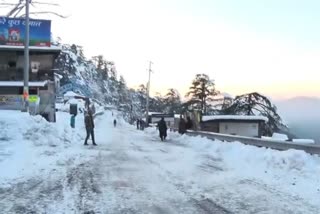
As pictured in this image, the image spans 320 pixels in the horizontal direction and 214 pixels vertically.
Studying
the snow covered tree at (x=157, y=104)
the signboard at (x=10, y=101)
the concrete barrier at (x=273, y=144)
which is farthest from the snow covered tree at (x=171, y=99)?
the concrete barrier at (x=273, y=144)

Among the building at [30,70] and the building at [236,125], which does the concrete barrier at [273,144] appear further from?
the building at [236,125]

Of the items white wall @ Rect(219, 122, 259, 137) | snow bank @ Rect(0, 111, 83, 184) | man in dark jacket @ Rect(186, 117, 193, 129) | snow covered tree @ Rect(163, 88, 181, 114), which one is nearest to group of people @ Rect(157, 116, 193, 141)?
man in dark jacket @ Rect(186, 117, 193, 129)

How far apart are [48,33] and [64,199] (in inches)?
1897

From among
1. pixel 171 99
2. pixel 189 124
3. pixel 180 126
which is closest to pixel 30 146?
pixel 180 126

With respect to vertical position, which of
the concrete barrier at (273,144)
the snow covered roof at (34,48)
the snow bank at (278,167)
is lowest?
the snow bank at (278,167)

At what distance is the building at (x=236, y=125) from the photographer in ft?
195

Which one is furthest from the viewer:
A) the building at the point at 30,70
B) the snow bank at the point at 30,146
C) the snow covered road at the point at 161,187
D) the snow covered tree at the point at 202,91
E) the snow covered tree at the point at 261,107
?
the snow covered tree at the point at 202,91

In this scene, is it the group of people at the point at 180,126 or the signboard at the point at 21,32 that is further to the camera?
the signboard at the point at 21,32

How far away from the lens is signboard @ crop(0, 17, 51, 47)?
178ft

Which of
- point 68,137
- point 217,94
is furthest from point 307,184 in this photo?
point 217,94

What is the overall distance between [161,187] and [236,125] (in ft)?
168

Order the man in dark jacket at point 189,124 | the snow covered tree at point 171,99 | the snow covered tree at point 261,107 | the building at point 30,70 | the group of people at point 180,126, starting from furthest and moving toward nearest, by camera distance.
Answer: the snow covered tree at point 171,99 < the snow covered tree at point 261,107 < the building at point 30,70 < the man in dark jacket at point 189,124 < the group of people at point 180,126

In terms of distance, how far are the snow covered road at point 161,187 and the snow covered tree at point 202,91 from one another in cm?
8560

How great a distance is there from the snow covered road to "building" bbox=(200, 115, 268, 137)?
140 feet
